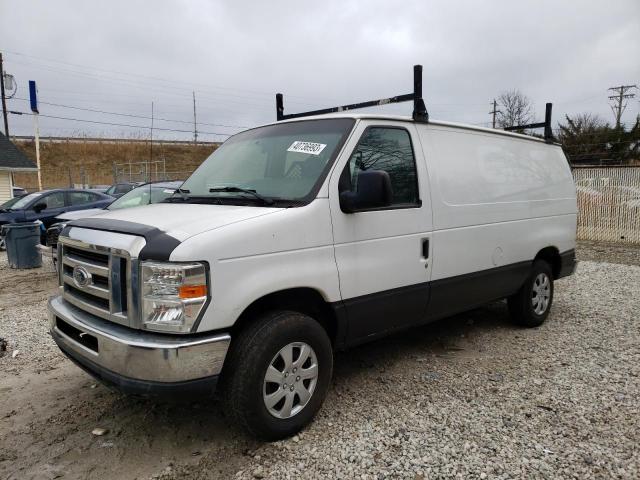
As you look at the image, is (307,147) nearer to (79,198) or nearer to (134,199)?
(134,199)

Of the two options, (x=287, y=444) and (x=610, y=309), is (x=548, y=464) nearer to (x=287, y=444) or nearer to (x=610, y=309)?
(x=287, y=444)

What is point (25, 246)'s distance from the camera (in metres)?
9.88

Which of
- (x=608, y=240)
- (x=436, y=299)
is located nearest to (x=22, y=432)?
(x=436, y=299)

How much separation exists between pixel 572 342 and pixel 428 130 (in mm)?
2825

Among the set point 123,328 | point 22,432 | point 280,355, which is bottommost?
point 22,432

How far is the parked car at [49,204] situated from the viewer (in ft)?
39.9

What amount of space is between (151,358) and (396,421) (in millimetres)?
1778

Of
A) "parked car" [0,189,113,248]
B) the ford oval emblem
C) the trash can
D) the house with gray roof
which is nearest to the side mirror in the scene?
the ford oval emblem

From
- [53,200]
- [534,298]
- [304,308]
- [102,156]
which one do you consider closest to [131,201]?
[53,200]

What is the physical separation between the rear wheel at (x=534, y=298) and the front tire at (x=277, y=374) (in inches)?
121

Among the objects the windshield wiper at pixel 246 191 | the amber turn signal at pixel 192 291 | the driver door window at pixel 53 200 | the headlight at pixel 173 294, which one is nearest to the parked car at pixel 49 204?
the driver door window at pixel 53 200

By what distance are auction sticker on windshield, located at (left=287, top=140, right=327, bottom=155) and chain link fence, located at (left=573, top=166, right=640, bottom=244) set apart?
11.2m

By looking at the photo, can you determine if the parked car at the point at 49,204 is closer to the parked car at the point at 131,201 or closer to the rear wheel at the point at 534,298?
the parked car at the point at 131,201

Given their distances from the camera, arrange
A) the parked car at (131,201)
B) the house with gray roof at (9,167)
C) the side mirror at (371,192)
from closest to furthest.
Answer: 1. the side mirror at (371,192)
2. the parked car at (131,201)
3. the house with gray roof at (9,167)
